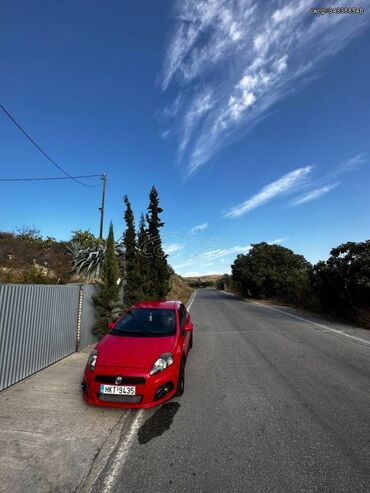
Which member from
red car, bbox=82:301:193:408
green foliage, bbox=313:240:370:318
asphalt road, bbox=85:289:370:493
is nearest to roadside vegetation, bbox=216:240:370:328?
green foliage, bbox=313:240:370:318

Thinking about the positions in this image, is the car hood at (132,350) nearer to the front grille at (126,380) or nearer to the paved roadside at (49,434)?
the front grille at (126,380)

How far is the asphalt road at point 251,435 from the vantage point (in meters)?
2.94

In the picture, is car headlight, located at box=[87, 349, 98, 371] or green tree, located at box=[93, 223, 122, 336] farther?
green tree, located at box=[93, 223, 122, 336]

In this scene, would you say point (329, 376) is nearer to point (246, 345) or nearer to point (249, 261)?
point (246, 345)

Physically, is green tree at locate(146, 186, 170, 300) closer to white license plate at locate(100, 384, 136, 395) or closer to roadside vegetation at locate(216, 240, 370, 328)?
roadside vegetation at locate(216, 240, 370, 328)

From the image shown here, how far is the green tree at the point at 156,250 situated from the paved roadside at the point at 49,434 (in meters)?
13.7

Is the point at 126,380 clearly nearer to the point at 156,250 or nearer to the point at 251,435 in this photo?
the point at 251,435

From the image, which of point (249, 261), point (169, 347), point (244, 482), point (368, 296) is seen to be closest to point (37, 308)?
point (169, 347)

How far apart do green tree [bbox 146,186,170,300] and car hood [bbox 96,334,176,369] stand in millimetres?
13647

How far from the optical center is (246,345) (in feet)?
29.3

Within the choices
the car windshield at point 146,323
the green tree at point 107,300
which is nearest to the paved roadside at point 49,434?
the car windshield at point 146,323

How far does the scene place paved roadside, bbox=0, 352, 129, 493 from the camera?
3.05 meters

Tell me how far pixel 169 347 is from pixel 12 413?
7.59ft

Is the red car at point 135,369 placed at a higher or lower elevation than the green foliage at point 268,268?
lower
